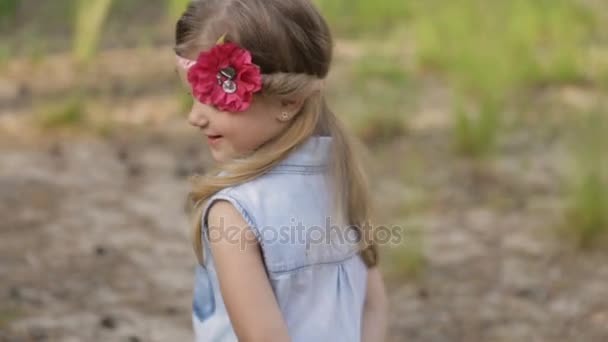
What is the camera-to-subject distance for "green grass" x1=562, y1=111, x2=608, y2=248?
357 centimetres

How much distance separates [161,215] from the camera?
3969mm

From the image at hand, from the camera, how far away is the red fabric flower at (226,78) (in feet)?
5.41

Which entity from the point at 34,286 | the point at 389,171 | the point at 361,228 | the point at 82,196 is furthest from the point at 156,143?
the point at 361,228

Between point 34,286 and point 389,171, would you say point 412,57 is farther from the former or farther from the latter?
point 34,286

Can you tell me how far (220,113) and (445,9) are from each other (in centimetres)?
400

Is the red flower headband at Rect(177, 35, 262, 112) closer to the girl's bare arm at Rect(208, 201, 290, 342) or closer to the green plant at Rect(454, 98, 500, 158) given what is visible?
the girl's bare arm at Rect(208, 201, 290, 342)

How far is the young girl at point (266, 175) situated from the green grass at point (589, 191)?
1.95 m

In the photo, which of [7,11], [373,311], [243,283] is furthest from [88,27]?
[243,283]

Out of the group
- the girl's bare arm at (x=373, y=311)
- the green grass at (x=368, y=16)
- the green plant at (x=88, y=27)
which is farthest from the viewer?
the green grass at (x=368, y=16)

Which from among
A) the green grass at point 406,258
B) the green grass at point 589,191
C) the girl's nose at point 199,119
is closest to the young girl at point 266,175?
the girl's nose at point 199,119

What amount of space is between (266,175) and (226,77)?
18 cm

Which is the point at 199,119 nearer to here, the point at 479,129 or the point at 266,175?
the point at 266,175

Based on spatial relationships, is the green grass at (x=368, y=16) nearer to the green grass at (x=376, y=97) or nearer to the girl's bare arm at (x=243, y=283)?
the green grass at (x=376, y=97)

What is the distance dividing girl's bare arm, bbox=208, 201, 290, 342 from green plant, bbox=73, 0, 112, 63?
3884 mm
